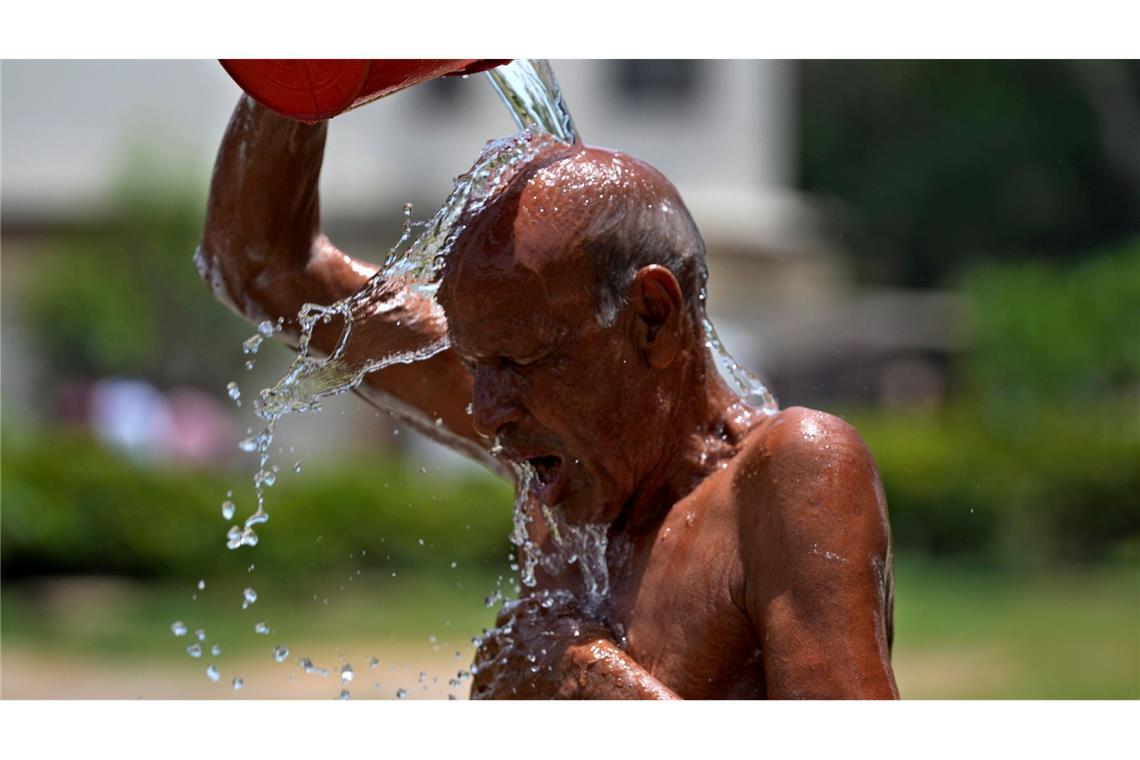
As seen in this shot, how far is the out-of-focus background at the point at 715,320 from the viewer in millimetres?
11242

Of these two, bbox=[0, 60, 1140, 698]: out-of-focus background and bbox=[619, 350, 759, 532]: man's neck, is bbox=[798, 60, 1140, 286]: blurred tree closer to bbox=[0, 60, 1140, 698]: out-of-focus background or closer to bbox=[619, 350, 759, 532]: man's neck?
bbox=[0, 60, 1140, 698]: out-of-focus background

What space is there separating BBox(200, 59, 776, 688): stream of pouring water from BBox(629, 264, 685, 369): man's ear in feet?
0.42

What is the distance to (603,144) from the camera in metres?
25.5

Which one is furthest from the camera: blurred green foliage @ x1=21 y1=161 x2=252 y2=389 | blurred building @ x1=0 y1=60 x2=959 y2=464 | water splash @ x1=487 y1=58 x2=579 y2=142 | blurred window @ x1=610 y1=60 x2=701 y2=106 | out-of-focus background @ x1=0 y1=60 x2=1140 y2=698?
blurred window @ x1=610 y1=60 x2=701 y2=106

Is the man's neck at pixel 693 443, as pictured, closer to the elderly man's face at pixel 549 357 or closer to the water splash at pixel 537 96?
the elderly man's face at pixel 549 357

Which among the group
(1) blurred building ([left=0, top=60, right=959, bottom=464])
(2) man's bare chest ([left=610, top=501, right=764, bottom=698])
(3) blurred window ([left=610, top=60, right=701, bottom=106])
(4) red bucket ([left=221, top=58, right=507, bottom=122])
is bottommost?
(2) man's bare chest ([left=610, top=501, right=764, bottom=698])

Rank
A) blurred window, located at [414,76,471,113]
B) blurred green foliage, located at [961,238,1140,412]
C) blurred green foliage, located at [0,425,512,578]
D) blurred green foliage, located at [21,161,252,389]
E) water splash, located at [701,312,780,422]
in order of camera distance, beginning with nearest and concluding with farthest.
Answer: water splash, located at [701,312,780,422] < blurred green foliage, located at [0,425,512,578] < blurred green foliage, located at [961,238,1140,412] < blurred green foliage, located at [21,161,252,389] < blurred window, located at [414,76,471,113]

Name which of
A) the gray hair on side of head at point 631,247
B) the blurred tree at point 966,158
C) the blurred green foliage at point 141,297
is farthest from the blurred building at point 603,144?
the gray hair on side of head at point 631,247

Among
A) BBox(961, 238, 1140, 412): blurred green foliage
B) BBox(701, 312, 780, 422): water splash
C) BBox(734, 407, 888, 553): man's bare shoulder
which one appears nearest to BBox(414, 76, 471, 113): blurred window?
BBox(961, 238, 1140, 412): blurred green foliage

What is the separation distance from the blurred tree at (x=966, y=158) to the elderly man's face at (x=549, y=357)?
26268mm

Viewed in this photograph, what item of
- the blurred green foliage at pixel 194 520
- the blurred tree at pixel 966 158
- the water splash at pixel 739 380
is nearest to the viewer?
the water splash at pixel 739 380

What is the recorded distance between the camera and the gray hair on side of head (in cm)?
214

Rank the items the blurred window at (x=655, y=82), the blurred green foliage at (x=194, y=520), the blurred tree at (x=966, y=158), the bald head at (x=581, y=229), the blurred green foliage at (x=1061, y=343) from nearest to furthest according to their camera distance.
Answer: the bald head at (x=581, y=229), the blurred green foliage at (x=194, y=520), the blurred green foliage at (x=1061, y=343), the blurred window at (x=655, y=82), the blurred tree at (x=966, y=158)

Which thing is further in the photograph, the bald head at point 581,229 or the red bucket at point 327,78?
the red bucket at point 327,78
